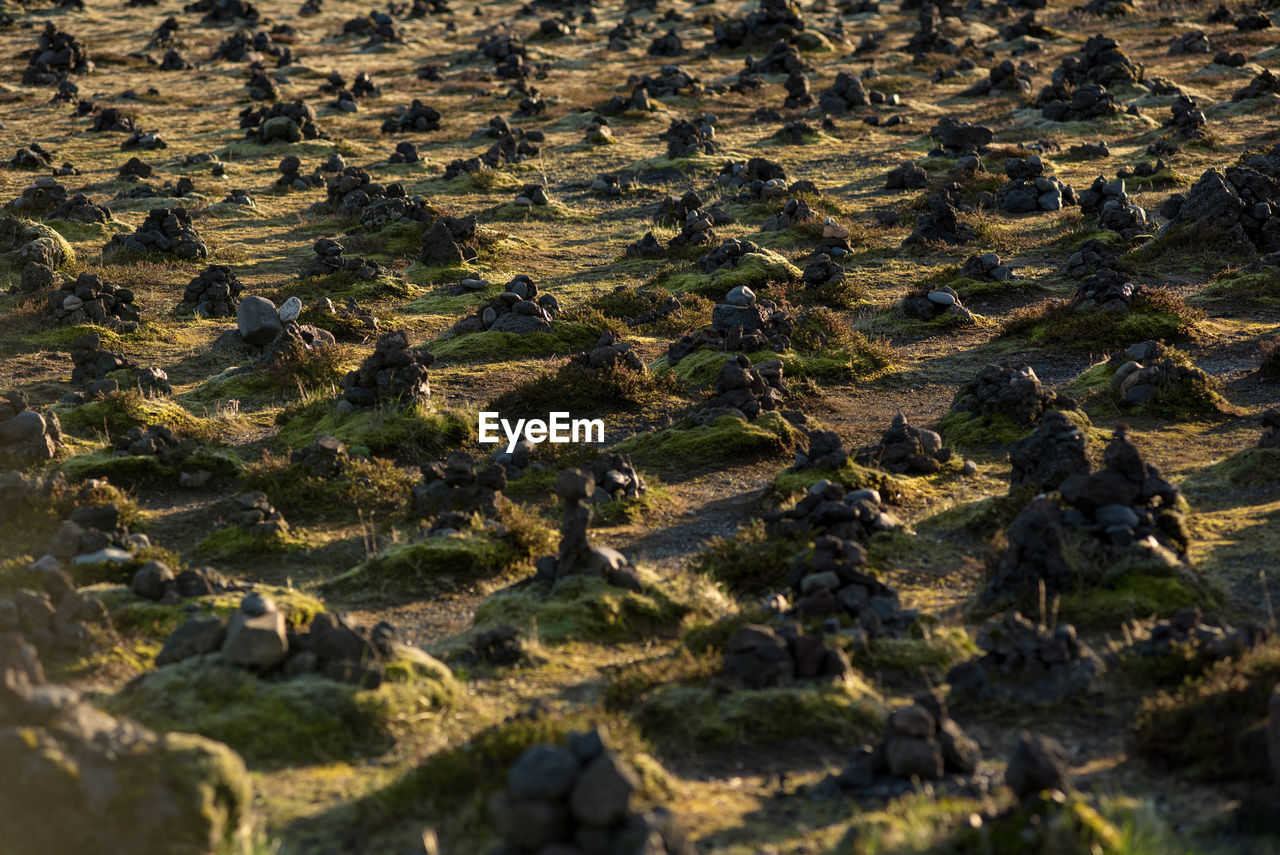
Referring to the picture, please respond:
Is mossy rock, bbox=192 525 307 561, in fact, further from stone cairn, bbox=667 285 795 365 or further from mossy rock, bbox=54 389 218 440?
stone cairn, bbox=667 285 795 365

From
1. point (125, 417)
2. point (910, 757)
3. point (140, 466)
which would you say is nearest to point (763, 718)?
point (910, 757)

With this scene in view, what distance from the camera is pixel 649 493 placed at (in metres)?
14.6

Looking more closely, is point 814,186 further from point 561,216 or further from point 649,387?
point 649,387

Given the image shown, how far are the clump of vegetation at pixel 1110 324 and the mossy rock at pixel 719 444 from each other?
259 inches

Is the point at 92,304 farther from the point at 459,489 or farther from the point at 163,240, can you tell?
the point at 459,489

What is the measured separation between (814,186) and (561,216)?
6785mm

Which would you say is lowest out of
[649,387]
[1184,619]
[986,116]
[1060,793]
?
[986,116]

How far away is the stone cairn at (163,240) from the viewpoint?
86.5 ft

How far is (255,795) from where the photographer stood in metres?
7.79

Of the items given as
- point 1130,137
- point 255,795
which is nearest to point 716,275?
point 255,795

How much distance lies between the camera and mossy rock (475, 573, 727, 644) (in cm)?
1080

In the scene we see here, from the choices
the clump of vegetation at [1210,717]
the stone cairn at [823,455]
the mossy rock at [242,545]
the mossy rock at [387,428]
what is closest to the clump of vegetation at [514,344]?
the mossy rock at [387,428]

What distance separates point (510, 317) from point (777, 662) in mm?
13506

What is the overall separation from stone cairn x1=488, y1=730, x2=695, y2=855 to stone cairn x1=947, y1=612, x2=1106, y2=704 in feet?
11.1
